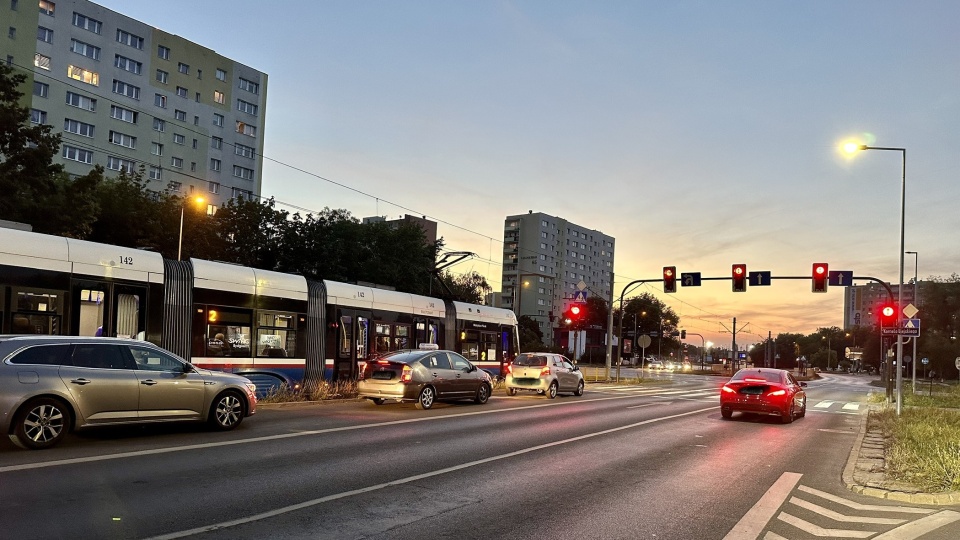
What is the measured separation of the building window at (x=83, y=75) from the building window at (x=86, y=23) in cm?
366

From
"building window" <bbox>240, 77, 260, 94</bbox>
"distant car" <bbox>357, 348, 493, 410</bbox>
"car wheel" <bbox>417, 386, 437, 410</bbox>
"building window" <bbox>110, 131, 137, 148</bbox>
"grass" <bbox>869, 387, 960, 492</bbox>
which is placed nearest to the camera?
"grass" <bbox>869, 387, 960, 492</bbox>

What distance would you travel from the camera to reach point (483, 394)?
20062 millimetres

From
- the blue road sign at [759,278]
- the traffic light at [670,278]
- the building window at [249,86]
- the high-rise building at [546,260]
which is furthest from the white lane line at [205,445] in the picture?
the high-rise building at [546,260]

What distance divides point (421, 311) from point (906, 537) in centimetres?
1840

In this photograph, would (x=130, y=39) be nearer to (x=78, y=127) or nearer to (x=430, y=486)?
Result: (x=78, y=127)

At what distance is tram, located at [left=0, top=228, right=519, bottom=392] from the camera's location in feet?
44.2

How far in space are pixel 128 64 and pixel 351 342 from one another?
56407 mm

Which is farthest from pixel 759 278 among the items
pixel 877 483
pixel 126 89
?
pixel 126 89

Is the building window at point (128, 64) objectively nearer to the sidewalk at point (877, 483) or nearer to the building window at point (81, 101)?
the building window at point (81, 101)

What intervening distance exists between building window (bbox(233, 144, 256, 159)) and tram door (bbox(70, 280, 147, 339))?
6248cm

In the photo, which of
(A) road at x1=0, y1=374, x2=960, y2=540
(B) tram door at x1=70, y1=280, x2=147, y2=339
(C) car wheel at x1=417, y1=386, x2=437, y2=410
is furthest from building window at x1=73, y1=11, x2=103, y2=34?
(A) road at x1=0, y1=374, x2=960, y2=540

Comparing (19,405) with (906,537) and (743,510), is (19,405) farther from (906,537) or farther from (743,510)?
(906,537)

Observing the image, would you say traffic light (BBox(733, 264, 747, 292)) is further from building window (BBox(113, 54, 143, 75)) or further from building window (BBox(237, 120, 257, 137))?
building window (BBox(237, 120, 257, 137))

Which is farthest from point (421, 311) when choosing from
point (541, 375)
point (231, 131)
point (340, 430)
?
point (231, 131)
